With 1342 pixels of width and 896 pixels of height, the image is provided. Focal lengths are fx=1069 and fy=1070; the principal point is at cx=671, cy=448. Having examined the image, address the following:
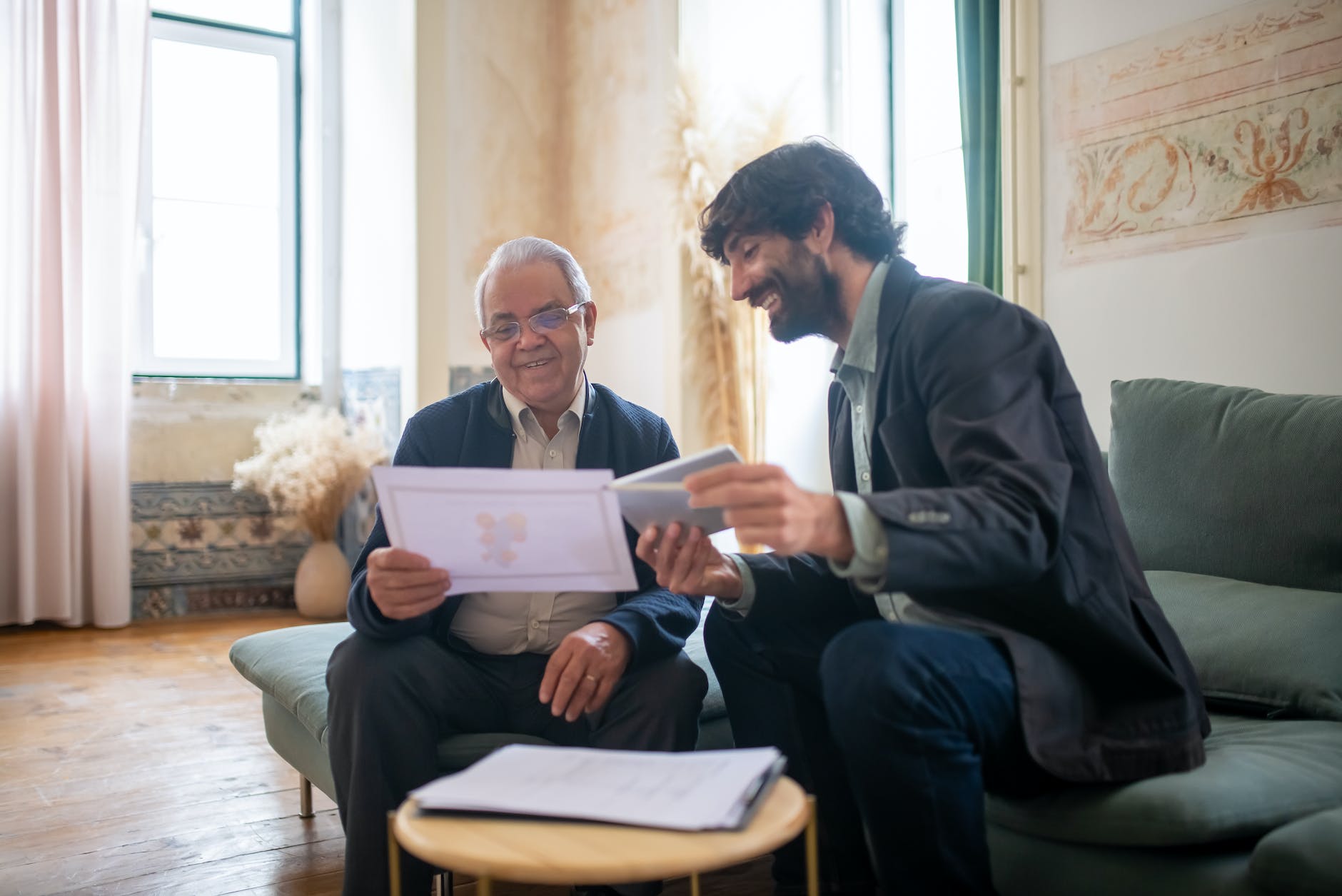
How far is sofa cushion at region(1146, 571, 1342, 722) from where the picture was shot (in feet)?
5.04

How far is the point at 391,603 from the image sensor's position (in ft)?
4.71

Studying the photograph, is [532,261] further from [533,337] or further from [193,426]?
[193,426]

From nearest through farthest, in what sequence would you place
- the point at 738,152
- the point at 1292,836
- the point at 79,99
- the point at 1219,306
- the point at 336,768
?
the point at 1292,836 → the point at 336,768 → the point at 1219,306 → the point at 738,152 → the point at 79,99

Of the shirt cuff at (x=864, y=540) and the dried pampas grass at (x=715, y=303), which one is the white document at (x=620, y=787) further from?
the dried pampas grass at (x=715, y=303)

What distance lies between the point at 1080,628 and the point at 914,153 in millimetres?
2950

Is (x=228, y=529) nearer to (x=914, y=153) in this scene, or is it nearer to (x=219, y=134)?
(x=219, y=134)

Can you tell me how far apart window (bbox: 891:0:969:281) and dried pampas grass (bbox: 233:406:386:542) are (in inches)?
96.5

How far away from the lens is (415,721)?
60.0 inches

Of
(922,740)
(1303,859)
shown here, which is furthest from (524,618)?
(1303,859)

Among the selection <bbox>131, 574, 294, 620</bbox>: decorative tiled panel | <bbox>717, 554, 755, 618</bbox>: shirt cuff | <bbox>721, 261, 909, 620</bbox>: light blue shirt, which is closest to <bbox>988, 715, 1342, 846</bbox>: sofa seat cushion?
<bbox>721, 261, 909, 620</bbox>: light blue shirt

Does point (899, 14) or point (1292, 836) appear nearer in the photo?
point (1292, 836)

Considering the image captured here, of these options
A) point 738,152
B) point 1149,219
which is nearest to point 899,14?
point 738,152

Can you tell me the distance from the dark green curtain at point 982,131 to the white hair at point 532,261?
5.75 ft

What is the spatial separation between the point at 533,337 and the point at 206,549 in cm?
362
